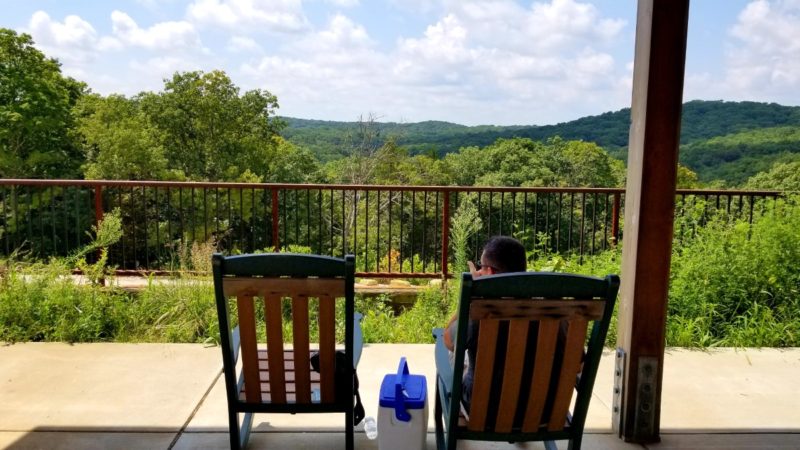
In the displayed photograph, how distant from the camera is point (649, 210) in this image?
2.66m

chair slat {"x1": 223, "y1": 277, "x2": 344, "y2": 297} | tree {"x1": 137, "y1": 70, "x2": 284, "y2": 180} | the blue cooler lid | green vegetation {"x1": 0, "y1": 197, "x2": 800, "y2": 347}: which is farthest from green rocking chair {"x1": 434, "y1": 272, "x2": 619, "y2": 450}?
tree {"x1": 137, "y1": 70, "x2": 284, "y2": 180}

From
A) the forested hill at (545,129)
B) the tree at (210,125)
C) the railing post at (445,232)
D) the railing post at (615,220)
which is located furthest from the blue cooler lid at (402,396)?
the tree at (210,125)

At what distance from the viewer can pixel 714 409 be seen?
3316mm

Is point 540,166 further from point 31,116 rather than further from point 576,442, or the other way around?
point 576,442

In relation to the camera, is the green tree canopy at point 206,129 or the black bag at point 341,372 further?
the green tree canopy at point 206,129

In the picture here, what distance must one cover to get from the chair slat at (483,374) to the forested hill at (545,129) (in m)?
13.3

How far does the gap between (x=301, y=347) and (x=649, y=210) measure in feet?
5.19

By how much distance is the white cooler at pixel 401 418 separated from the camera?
2.55 metres

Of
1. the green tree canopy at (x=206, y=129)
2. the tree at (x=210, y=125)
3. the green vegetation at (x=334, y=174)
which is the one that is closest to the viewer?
the green vegetation at (x=334, y=174)

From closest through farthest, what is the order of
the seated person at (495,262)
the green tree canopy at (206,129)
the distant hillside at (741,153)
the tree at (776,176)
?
the seated person at (495,262)
the tree at (776,176)
the distant hillside at (741,153)
the green tree canopy at (206,129)

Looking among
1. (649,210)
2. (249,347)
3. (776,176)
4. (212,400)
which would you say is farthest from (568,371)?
(776,176)

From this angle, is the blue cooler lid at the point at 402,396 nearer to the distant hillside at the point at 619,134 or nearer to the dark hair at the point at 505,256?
the dark hair at the point at 505,256

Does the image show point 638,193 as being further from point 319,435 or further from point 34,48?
point 34,48

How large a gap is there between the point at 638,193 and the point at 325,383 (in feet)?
5.10
